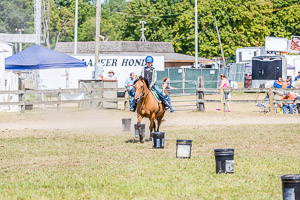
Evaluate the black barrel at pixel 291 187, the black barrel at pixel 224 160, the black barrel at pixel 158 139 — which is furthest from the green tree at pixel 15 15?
the black barrel at pixel 291 187

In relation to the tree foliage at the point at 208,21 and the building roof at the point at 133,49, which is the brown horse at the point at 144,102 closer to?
the building roof at the point at 133,49

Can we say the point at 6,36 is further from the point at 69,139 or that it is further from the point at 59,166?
the point at 59,166

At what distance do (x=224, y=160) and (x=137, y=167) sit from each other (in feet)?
5.80

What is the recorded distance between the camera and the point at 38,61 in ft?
98.8

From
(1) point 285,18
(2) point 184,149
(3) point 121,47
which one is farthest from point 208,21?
(2) point 184,149

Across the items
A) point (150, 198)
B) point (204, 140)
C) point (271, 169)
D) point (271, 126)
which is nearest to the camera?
point (150, 198)

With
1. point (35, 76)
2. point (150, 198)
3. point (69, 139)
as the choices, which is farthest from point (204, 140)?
point (35, 76)

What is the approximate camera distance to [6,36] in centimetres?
4506

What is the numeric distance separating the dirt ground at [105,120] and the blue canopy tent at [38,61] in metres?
2.39

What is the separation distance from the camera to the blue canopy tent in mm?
30078

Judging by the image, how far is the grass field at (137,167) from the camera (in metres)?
8.82

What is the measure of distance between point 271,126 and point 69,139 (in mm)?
7529

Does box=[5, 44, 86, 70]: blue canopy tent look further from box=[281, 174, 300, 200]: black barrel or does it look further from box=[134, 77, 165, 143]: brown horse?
box=[281, 174, 300, 200]: black barrel

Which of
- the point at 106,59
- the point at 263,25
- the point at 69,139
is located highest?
the point at 263,25
